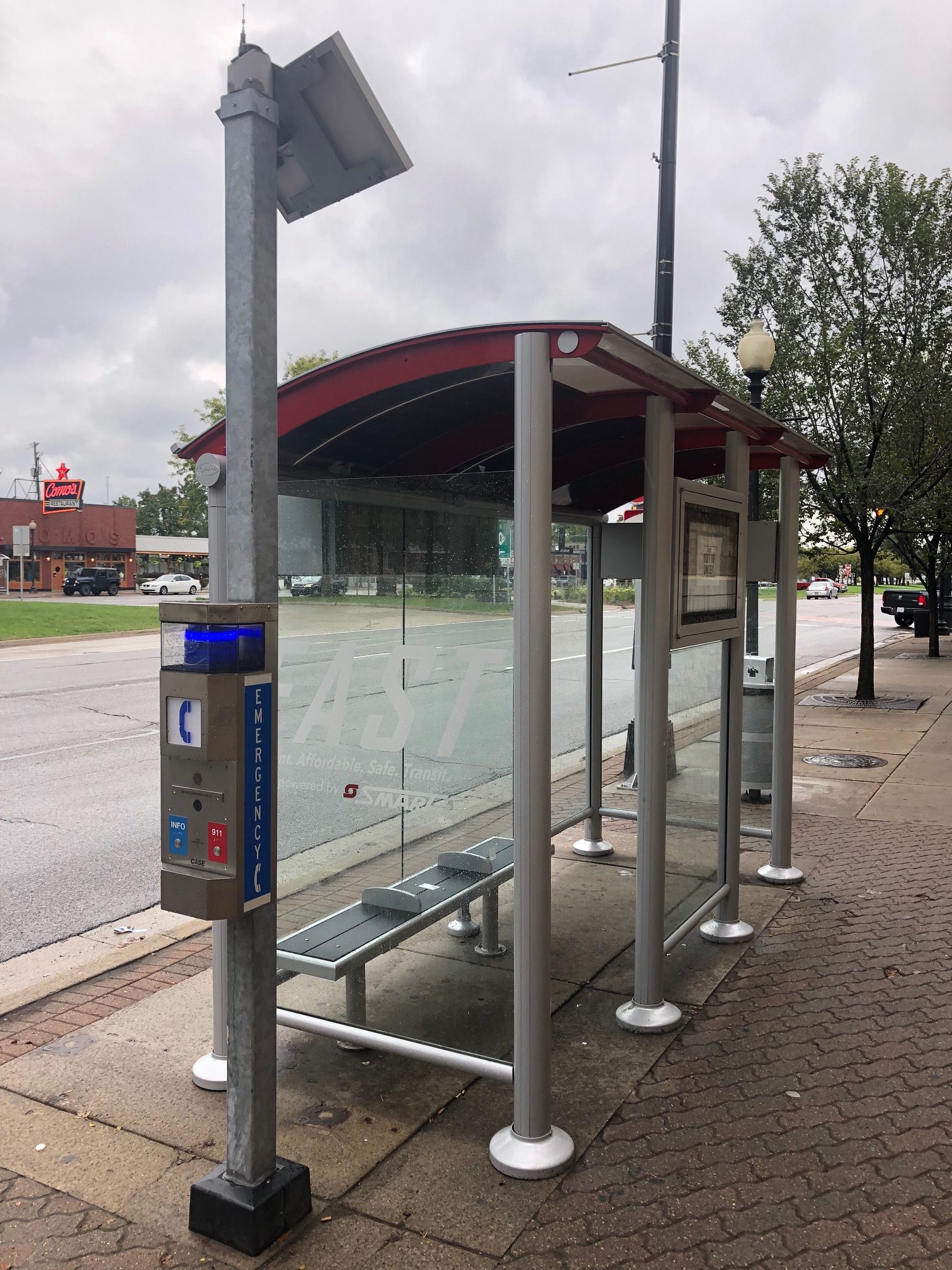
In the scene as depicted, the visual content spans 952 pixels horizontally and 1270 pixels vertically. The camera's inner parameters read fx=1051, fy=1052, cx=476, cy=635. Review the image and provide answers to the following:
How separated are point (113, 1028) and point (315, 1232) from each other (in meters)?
1.72

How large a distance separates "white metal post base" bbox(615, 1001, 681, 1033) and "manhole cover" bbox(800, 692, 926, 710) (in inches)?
440

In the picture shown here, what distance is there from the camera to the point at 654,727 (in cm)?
411

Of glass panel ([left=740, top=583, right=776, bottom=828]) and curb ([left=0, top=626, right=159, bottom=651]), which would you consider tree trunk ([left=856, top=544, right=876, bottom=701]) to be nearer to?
glass panel ([left=740, top=583, right=776, bottom=828])

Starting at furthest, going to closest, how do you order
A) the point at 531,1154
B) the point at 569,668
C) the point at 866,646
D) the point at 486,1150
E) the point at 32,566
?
1. the point at 32,566
2. the point at 866,646
3. the point at 569,668
4. the point at 486,1150
5. the point at 531,1154

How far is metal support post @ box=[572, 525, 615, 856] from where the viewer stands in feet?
18.1

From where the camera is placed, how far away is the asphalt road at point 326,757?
388 cm

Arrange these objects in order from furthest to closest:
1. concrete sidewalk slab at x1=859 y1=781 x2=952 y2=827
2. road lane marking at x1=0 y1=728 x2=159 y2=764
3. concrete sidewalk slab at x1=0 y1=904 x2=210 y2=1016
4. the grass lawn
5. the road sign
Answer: the grass lawn → road lane marking at x1=0 y1=728 x2=159 y2=764 → concrete sidewalk slab at x1=859 y1=781 x2=952 y2=827 → concrete sidewalk slab at x1=0 y1=904 x2=210 y2=1016 → the road sign

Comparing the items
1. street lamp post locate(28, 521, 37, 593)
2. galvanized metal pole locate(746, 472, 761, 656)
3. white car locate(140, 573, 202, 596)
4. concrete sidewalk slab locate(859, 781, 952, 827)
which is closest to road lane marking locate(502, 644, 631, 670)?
concrete sidewalk slab locate(859, 781, 952, 827)

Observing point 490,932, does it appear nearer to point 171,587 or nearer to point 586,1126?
point 586,1126

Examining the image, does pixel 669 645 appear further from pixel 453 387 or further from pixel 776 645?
pixel 776 645

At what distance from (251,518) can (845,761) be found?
9090 mm

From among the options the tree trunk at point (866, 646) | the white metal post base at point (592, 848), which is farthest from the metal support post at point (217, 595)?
the tree trunk at point (866, 646)

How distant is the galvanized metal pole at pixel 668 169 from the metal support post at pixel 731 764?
4.46 meters

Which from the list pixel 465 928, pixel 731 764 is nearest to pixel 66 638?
pixel 465 928
